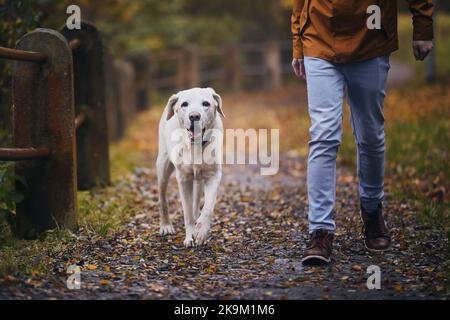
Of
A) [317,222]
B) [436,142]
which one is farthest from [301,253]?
[436,142]

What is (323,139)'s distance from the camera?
173 inches

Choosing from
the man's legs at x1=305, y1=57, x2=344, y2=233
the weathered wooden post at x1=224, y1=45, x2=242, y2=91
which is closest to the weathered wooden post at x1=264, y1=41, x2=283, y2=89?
the weathered wooden post at x1=224, y1=45, x2=242, y2=91

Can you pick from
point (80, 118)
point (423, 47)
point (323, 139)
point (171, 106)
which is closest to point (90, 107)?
point (80, 118)

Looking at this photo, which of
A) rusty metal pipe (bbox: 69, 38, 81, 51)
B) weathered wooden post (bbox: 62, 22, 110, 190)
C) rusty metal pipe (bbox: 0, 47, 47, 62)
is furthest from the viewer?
weathered wooden post (bbox: 62, 22, 110, 190)

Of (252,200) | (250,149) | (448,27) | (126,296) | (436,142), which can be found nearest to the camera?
(126,296)

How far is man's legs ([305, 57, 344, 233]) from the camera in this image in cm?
441

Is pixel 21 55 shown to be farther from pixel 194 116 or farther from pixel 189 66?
pixel 189 66

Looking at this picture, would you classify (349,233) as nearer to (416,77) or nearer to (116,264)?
(116,264)

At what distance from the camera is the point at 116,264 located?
446cm

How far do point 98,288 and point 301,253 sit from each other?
→ 4.65 ft

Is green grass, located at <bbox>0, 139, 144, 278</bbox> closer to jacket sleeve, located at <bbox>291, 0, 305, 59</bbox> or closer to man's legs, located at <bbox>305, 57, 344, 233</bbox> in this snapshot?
man's legs, located at <bbox>305, 57, 344, 233</bbox>

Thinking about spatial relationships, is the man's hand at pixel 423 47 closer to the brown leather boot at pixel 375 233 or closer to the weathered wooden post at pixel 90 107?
the brown leather boot at pixel 375 233

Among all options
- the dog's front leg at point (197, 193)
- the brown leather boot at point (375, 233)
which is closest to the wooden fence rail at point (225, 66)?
the dog's front leg at point (197, 193)

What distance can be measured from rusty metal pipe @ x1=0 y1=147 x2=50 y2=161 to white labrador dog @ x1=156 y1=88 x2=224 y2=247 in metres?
0.91
